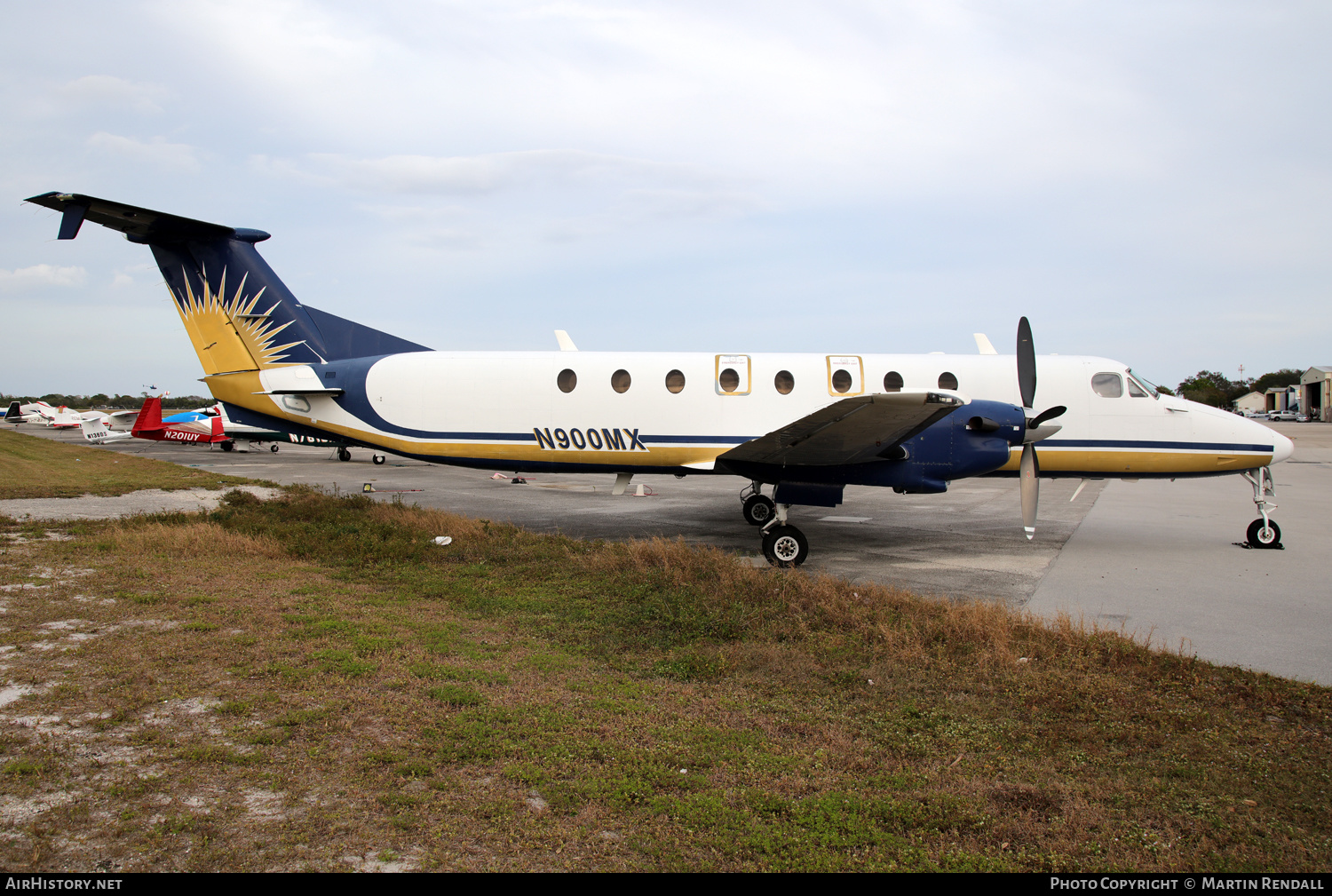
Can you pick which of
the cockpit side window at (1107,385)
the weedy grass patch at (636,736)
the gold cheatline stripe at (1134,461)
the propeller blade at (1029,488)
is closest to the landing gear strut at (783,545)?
the weedy grass patch at (636,736)

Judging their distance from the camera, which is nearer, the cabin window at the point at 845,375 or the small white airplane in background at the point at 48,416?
the cabin window at the point at 845,375

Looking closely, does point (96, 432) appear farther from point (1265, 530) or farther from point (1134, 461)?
point (1265, 530)

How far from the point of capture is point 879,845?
3.28 m

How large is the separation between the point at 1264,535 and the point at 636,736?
12.1m

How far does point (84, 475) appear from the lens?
20531mm

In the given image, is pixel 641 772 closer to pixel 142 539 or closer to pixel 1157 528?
pixel 142 539

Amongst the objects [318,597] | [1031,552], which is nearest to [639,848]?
[318,597]

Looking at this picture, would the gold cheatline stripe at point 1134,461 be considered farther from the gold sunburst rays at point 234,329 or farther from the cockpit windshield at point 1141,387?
the gold sunburst rays at point 234,329

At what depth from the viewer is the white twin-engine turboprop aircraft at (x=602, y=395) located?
1180 centimetres

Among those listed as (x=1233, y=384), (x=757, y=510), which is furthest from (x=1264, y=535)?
(x=1233, y=384)

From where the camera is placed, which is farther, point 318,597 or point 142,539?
point 142,539

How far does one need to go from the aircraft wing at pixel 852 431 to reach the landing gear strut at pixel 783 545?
979mm

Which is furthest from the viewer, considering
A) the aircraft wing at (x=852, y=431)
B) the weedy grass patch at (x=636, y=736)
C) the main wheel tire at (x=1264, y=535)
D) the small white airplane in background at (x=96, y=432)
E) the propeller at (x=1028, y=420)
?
the small white airplane in background at (x=96, y=432)
